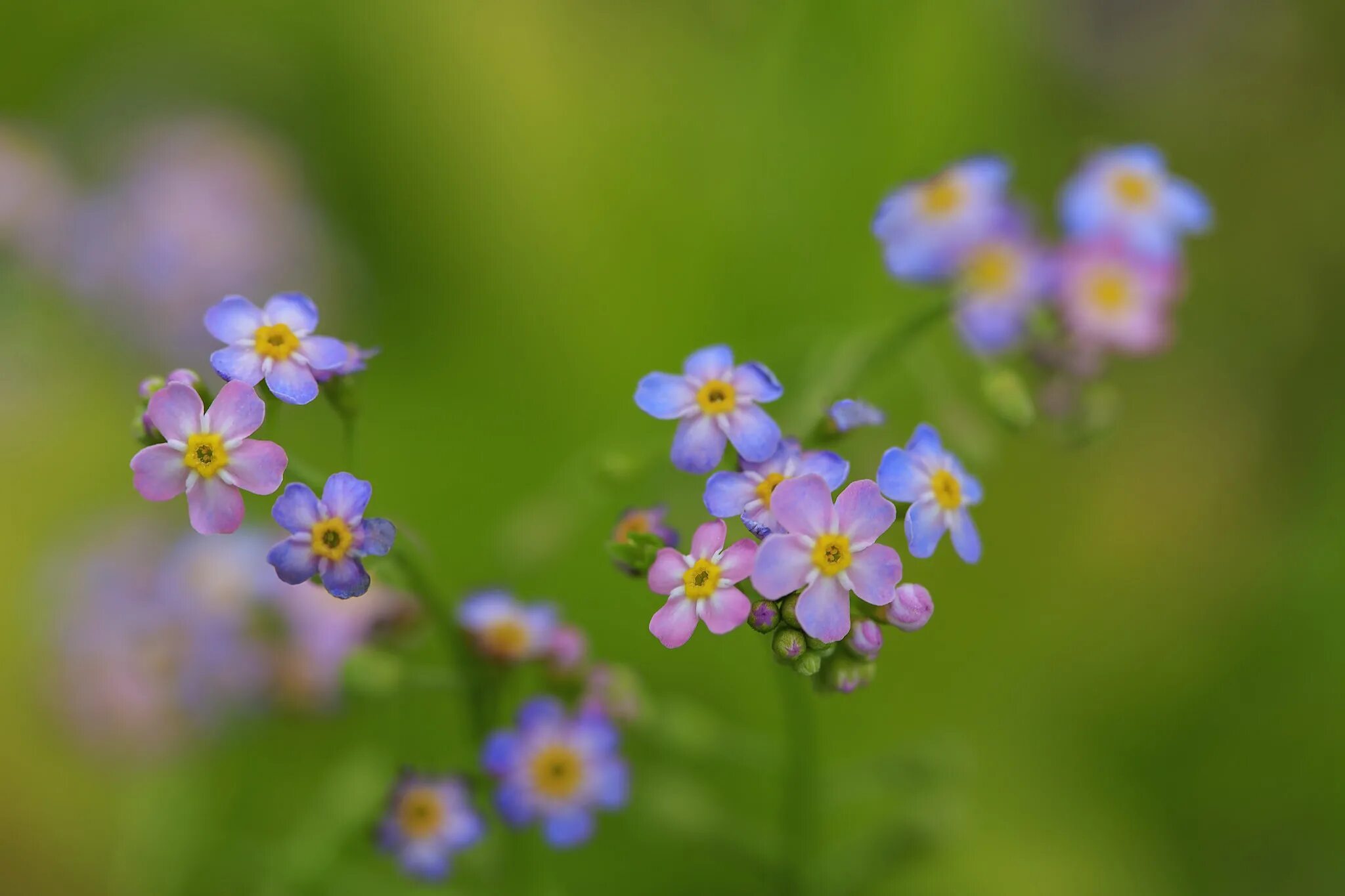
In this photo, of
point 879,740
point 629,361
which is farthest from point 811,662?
point 629,361

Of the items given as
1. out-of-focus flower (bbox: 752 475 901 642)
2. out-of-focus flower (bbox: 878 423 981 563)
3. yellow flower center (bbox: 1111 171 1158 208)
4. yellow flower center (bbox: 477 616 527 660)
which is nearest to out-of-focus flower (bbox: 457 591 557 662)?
yellow flower center (bbox: 477 616 527 660)

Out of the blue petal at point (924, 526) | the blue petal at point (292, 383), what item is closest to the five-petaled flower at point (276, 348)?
the blue petal at point (292, 383)

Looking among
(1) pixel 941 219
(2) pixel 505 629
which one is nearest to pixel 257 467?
(2) pixel 505 629

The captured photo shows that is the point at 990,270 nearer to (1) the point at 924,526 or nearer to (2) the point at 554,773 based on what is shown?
A: (1) the point at 924,526

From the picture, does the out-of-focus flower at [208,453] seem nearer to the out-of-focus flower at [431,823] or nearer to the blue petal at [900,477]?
the out-of-focus flower at [431,823]

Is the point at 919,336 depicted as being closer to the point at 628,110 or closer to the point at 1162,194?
the point at 1162,194

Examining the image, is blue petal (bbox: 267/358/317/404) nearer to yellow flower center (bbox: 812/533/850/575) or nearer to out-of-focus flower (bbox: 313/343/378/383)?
out-of-focus flower (bbox: 313/343/378/383)
